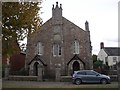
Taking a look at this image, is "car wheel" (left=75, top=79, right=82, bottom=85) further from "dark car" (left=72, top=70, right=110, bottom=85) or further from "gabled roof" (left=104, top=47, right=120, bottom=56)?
"gabled roof" (left=104, top=47, right=120, bottom=56)

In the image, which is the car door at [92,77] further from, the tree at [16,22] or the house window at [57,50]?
the tree at [16,22]

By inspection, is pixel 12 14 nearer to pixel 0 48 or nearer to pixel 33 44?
pixel 0 48

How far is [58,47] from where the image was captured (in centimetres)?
4625

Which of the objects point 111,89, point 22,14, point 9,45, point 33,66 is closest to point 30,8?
point 22,14

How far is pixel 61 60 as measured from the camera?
46000 mm

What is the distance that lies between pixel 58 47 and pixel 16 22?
29698 millimetres

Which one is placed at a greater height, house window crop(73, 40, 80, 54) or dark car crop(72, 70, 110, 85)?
house window crop(73, 40, 80, 54)

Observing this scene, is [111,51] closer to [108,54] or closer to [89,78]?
[108,54]

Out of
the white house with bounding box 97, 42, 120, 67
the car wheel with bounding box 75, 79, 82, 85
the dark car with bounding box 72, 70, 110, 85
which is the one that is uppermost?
the white house with bounding box 97, 42, 120, 67

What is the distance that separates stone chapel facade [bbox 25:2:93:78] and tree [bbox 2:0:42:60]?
27405mm

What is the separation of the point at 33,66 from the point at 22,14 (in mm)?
29073

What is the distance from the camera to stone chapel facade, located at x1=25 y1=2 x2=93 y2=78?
4538 centimetres

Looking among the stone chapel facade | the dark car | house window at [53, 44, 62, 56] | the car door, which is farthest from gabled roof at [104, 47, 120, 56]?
the car door

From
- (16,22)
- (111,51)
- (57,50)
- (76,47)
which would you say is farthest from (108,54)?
(16,22)
